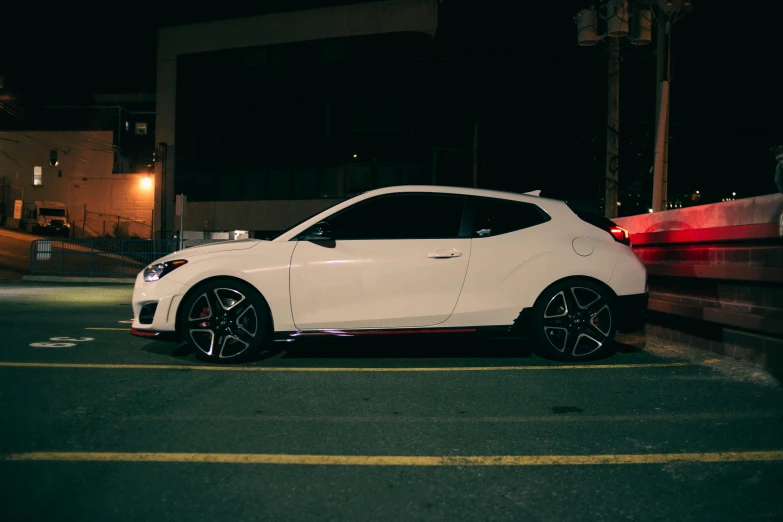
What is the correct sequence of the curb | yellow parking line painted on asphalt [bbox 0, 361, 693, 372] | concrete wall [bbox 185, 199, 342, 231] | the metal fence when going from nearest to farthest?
yellow parking line painted on asphalt [bbox 0, 361, 693, 372], the curb, the metal fence, concrete wall [bbox 185, 199, 342, 231]

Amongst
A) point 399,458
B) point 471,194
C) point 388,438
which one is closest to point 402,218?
point 471,194

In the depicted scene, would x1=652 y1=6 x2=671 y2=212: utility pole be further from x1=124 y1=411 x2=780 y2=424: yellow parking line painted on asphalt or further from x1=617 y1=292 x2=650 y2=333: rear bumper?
x1=124 y1=411 x2=780 y2=424: yellow parking line painted on asphalt

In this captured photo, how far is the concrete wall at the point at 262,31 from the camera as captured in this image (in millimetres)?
32031

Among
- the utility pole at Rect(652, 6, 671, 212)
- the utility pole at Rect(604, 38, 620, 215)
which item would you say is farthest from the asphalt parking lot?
the utility pole at Rect(604, 38, 620, 215)

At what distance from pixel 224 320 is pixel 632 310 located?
3.76 metres

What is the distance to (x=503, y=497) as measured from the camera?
3.18 m

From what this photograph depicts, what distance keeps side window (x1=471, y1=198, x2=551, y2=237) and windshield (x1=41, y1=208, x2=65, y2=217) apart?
152 feet

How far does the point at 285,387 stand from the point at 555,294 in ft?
8.56

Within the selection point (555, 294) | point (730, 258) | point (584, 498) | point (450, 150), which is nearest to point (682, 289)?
point (730, 258)

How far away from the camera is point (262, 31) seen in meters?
35.8

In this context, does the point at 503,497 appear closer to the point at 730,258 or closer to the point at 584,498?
the point at 584,498

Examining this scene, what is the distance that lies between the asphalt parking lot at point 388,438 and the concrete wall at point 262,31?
27764 millimetres

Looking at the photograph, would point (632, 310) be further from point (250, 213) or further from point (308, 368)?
point (250, 213)

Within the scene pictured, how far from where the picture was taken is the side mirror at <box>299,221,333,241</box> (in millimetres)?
6320
